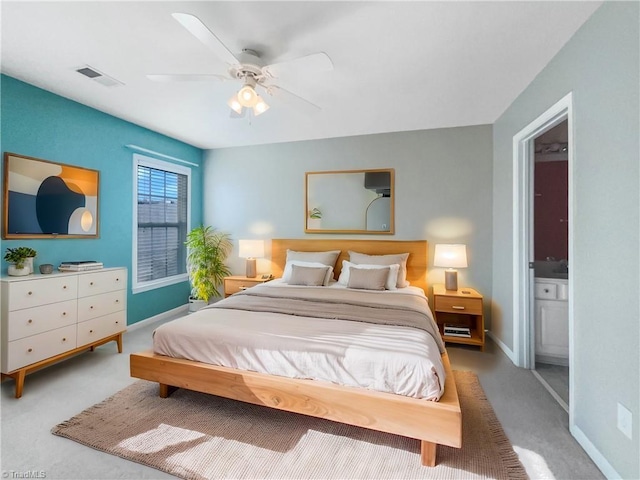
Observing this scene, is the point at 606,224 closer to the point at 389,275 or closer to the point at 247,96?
the point at 389,275

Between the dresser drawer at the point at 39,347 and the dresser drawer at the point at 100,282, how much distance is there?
323 mm

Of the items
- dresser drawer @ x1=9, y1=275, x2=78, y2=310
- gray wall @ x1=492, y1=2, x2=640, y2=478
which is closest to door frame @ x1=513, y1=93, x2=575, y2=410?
gray wall @ x1=492, y1=2, x2=640, y2=478

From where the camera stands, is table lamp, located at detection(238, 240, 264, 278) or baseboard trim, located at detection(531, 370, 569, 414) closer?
baseboard trim, located at detection(531, 370, 569, 414)

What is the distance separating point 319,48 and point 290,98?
38cm

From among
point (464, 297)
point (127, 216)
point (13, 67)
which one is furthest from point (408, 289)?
point (13, 67)

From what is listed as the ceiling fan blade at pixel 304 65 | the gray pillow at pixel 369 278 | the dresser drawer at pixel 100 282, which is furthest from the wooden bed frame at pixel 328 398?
the ceiling fan blade at pixel 304 65

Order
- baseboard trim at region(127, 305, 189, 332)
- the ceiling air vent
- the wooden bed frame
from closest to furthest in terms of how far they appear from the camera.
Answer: the wooden bed frame, the ceiling air vent, baseboard trim at region(127, 305, 189, 332)

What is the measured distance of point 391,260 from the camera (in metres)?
3.46

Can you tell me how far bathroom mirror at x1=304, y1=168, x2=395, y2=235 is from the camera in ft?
12.4

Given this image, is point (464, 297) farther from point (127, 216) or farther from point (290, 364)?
A: point (127, 216)

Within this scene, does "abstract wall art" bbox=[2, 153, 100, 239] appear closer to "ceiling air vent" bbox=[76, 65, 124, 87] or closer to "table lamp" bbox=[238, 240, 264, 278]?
"ceiling air vent" bbox=[76, 65, 124, 87]

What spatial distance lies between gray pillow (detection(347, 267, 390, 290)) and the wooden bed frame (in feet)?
3.67

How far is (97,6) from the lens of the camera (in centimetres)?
166

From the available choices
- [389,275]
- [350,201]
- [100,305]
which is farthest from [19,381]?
[350,201]
